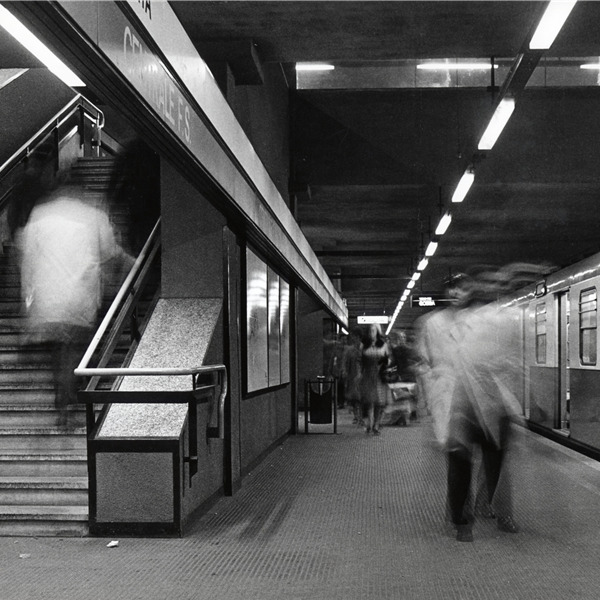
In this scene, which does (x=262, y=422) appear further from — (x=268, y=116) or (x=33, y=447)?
(x=268, y=116)

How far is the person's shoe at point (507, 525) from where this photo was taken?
5773mm

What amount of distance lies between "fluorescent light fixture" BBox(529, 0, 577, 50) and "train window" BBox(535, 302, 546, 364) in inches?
281

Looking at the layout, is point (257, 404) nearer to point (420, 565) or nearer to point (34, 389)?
point (34, 389)

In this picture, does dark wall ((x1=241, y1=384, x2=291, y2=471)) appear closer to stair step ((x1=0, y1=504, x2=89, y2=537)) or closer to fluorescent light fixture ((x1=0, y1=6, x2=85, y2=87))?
stair step ((x1=0, y1=504, x2=89, y2=537))

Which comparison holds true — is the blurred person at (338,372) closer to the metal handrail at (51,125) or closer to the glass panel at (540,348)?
the glass panel at (540,348)

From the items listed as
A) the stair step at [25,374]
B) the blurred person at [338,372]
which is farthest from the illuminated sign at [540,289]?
the stair step at [25,374]

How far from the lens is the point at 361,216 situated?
16.1 metres

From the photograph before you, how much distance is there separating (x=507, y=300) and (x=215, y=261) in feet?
33.0

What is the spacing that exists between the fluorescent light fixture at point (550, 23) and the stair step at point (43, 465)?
15.4 feet

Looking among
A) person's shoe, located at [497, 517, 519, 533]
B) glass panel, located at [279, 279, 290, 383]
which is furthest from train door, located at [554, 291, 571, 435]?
person's shoe, located at [497, 517, 519, 533]

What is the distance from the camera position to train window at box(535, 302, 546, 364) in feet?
41.5

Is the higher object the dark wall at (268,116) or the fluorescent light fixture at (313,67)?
the fluorescent light fixture at (313,67)

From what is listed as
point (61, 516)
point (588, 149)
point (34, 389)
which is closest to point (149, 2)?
point (61, 516)

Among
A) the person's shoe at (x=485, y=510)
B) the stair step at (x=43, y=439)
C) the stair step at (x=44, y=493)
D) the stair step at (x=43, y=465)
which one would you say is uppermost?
the stair step at (x=43, y=439)
